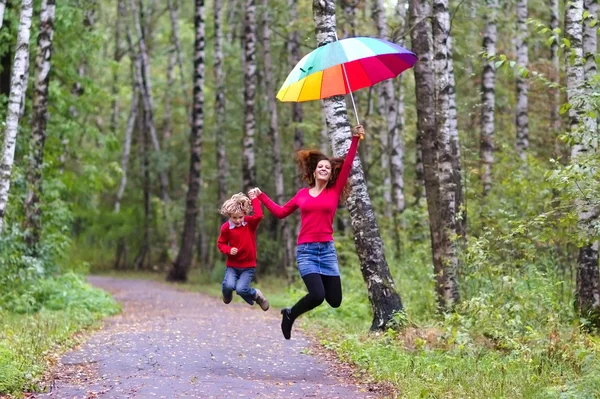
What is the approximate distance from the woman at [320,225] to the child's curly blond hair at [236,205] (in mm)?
408

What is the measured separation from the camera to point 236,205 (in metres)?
9.61

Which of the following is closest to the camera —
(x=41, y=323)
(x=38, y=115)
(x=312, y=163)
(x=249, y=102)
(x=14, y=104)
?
(x=312, y=163)

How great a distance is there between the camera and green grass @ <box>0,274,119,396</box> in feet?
26.9

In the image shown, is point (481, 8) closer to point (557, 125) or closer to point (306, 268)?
point (557, 125)

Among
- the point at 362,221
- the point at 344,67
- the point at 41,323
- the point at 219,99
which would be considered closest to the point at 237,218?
the point at 362,221

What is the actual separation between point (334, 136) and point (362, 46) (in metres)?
1.92

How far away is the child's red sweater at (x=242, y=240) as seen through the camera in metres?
9.70

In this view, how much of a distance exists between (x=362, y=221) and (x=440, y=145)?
5.48 ft

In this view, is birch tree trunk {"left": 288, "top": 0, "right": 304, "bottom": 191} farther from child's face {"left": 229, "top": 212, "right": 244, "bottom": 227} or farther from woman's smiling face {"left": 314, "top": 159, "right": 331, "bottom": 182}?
woman's smiling face {"left": 314, "top": 159, "right": 331, "bottom": 182}

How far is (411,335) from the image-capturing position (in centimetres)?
1021

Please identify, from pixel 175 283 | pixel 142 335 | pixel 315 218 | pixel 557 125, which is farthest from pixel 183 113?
pixel 315 218

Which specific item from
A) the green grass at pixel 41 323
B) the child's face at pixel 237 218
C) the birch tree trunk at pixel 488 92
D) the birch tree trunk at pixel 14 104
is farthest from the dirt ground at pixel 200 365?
the birch tree trunk at pixel 488 92

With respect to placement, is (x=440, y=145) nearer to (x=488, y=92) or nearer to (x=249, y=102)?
(x=488, y=92)

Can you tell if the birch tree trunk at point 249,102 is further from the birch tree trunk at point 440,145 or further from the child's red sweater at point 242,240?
the child's red sweater at point 242,240
